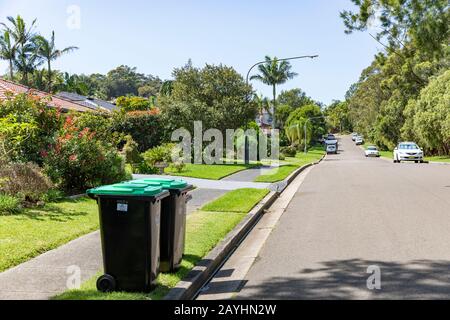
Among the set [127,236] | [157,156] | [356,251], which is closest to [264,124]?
[157,156]

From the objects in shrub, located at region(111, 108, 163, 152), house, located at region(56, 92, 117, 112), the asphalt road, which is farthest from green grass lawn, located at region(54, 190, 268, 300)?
house, located at region(56, 92, 117, 112)

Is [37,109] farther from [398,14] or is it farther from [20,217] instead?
[398,14]

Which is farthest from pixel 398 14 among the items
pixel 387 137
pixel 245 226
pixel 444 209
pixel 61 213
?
pixel 387 137

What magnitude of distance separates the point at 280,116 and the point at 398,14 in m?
94.0

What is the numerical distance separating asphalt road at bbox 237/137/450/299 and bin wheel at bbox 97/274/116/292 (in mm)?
1410

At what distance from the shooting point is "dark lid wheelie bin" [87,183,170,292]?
224 inches

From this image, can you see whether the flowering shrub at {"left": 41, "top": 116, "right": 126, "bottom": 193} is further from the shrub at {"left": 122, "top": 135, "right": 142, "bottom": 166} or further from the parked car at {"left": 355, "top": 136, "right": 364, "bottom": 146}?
the parked car at {"left": 355, "top": 136, "right": 364, "bottom": 146}

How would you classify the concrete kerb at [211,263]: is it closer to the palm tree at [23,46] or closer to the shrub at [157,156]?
the shrub at [157,156]

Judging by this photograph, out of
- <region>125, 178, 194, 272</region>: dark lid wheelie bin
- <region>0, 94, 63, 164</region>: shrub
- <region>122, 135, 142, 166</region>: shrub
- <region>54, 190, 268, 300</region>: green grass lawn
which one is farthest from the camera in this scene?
<region>122, 135, 142, 166</region>: shrub

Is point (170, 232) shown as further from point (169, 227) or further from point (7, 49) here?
point (7, 49)

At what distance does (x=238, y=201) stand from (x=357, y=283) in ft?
26.2

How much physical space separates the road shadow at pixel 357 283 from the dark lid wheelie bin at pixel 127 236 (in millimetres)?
1159

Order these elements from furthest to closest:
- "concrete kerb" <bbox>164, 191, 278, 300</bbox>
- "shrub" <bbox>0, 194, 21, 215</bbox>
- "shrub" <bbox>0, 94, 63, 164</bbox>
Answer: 1. "shrub" <bbox>0, 94, 63, 164</bbox>
2. "shrub" <bbox>0, 194, 21, 215</bbox>
3. "concrete kerb" <bbox>164, 191, 278, 300</bbox>

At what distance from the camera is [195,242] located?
339 inches
